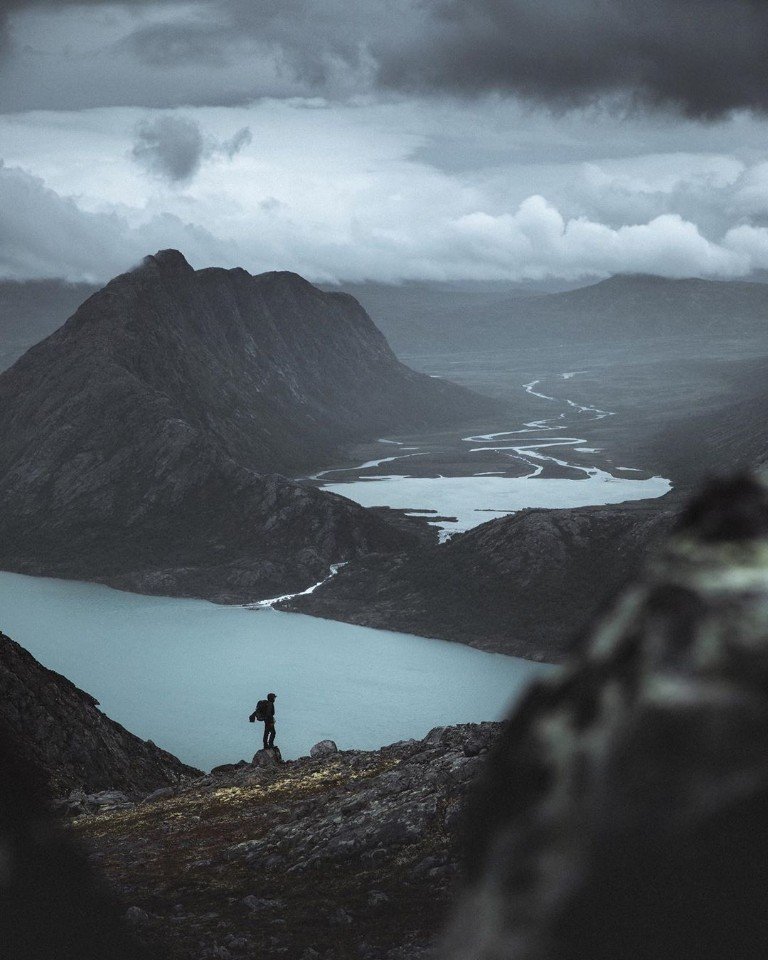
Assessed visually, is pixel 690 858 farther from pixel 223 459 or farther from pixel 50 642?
pixel 223 459

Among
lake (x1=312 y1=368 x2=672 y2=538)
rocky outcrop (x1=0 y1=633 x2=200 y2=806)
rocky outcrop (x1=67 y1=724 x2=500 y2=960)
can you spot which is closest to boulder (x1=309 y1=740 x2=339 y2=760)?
rocky outcrop (x1=67 y1=724 x2=500 y2=960)

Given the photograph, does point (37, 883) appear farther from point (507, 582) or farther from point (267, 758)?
point (507, 582)

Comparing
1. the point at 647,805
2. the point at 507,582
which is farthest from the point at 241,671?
the point at 647,805

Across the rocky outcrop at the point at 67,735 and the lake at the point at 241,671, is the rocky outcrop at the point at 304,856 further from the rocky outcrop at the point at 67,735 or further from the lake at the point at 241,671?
the lake at the point at 241,671

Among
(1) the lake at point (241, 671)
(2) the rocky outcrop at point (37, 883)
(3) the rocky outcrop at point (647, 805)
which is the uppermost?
(3) the rocky outcrop at point (647, 805)

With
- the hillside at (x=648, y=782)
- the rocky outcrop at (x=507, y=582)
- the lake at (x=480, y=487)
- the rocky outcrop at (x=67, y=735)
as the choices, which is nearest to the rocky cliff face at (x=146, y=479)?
the rocky outcrop at (x=507, y=582)

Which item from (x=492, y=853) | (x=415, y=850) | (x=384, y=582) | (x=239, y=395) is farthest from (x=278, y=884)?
(x=239, y=395)
